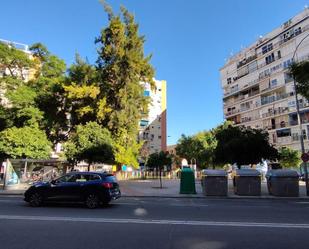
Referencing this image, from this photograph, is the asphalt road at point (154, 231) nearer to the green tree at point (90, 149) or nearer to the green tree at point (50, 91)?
the green tree at point (90, 149)

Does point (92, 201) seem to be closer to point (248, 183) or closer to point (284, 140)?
point (248, 183)

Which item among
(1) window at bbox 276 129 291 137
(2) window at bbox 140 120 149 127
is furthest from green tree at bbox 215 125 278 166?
(2) window at bbox 140 120 149 127

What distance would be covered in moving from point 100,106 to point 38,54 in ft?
34.9

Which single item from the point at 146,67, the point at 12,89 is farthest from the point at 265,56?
the point at 12,89

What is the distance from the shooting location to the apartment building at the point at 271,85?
175 ft

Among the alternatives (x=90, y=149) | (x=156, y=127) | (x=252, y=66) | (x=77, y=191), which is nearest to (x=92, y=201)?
(x=77, y=191)

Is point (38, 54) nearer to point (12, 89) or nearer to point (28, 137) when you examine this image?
point (12, 89)

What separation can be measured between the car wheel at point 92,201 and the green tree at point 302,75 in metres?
13.1

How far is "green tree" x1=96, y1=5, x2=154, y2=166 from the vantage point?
3481 centimetres

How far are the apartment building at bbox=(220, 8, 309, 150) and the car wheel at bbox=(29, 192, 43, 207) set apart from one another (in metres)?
44.9

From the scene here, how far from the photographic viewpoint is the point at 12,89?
34.1m

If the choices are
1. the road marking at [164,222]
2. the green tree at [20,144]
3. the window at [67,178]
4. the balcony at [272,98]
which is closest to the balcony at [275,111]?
the balcony at [272,98]

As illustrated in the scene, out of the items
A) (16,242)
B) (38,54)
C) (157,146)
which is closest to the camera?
(16,242)

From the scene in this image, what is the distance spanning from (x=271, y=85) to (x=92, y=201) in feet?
175
